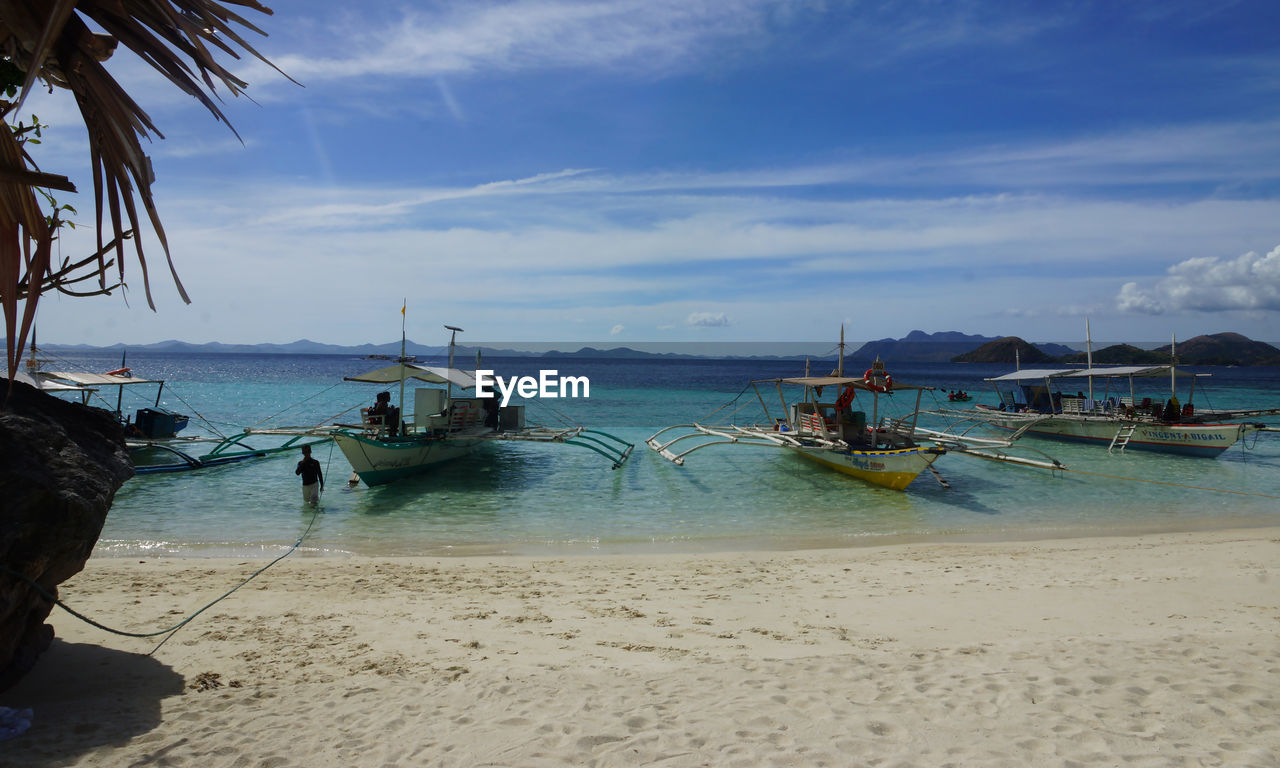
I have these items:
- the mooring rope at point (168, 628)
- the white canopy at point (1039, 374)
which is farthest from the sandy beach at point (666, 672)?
the white canopy at point (1039, 374)

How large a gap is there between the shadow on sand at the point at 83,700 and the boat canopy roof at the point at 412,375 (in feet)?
33.8

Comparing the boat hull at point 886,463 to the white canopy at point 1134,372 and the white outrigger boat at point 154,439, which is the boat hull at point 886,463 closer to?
the white canopy at point 1134,372

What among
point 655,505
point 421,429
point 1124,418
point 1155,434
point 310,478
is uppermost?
point 1124,418

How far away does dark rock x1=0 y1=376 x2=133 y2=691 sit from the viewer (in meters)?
3.73

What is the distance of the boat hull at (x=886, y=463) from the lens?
46.5 feet

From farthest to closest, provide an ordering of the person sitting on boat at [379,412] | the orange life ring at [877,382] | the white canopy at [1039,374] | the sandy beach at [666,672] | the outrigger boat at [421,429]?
the white canopy at [1039,374]
the person sitting on boat at [379,412]
the orange life ring at [877,382]
the outrigger boat at [421,429]
the sandy beach at [666,672]

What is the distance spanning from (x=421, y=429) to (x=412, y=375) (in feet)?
7.18

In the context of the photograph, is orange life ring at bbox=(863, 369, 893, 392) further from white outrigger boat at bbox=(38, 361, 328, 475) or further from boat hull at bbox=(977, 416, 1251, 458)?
white outrigger boat at bbox=(38, 361, 328, 475)

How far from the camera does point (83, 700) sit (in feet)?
13.6

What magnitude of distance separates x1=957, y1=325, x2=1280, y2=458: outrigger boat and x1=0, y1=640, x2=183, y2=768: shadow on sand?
19295 mm

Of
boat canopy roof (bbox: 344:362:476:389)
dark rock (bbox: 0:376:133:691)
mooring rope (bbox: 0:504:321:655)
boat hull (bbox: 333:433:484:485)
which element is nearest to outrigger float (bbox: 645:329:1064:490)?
boat canopy roof (bbox: 344:362:476:389)

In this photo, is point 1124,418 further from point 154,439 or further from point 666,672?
point 154,439

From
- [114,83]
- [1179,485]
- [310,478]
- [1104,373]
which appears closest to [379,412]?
[310,478]

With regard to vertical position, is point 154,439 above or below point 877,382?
below
